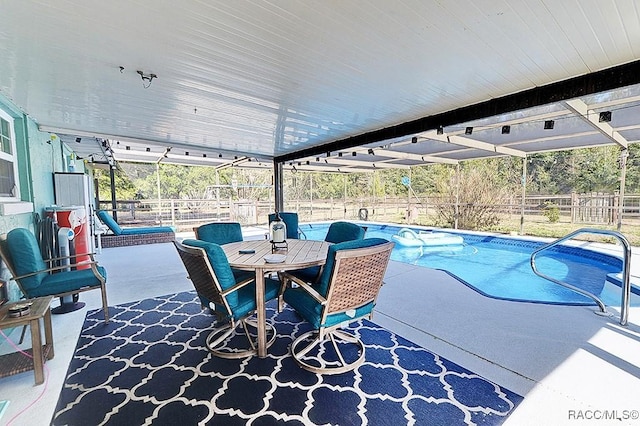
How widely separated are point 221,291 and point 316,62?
6.27 ft

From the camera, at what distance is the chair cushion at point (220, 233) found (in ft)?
11.3

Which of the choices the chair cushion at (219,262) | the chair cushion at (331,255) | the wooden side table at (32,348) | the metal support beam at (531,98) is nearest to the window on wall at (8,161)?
the wooden side table at (32,348)

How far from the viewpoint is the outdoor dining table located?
2236 millimetres

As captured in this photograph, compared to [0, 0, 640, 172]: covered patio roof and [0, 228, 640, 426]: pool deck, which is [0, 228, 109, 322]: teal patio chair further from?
[0, 0, 640, 172]: covered patio roof

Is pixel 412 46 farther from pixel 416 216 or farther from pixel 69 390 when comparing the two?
pixel 416 216

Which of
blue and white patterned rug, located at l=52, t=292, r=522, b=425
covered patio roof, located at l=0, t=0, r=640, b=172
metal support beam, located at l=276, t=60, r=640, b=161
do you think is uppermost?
covered patio roof, located at l=0, t=0, r=640, b=172

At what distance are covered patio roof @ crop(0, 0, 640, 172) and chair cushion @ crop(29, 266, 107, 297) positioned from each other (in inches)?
72.6

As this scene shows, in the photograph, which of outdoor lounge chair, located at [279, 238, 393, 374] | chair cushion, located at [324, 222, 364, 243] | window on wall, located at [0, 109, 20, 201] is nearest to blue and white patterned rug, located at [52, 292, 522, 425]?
outdoor lounge chair, located at [279, 238, 393, 374]

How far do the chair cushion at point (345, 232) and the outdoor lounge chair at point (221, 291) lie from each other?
1.12 meters

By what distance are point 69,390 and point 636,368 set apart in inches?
155

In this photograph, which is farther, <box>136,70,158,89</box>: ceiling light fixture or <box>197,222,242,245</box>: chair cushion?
<box>197,222,242,245</box>: chair cushion

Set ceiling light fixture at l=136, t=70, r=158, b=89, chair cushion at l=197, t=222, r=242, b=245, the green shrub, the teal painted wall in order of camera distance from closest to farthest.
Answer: ceiling light fixture at l=136, t=70, r=158, b=89, the teal painted wall, chair cushion at l=197, t=222, r=242, b=245, the green shrub

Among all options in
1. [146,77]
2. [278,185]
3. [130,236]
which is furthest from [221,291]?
[130,236]

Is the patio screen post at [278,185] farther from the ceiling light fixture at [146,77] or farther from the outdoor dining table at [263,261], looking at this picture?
the ceiling light fixture at [146,77]
